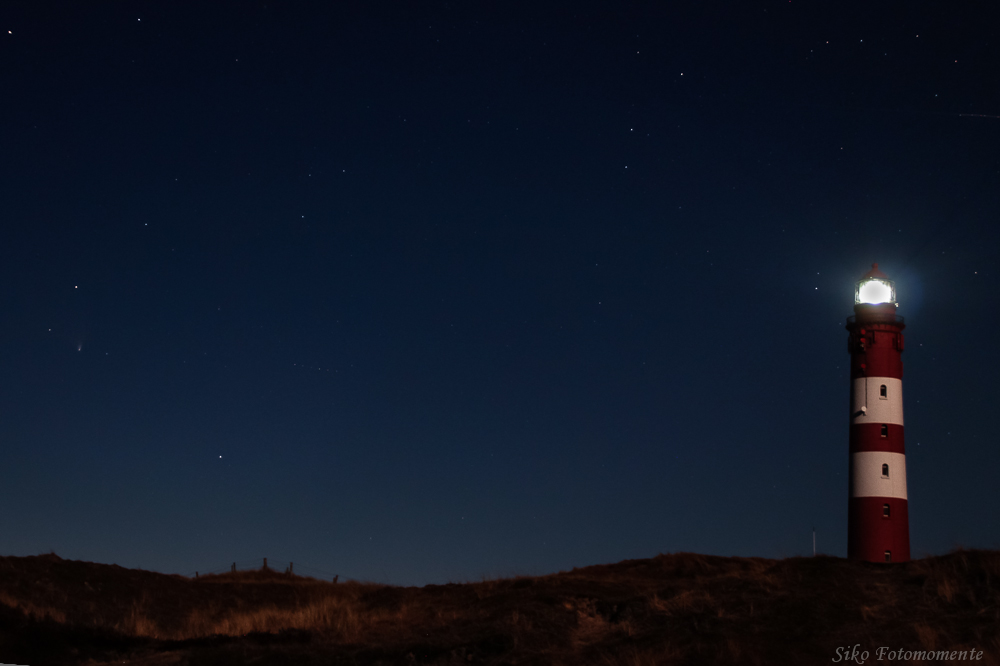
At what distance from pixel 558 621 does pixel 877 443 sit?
24675 millimetres

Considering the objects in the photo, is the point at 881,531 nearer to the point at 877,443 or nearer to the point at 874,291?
the point at 877,443

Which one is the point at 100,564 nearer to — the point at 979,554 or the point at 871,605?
the point at 871,605

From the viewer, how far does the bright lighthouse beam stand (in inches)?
1597

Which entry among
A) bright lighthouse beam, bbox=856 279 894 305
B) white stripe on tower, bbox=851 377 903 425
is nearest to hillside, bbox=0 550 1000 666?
white stripe on tower, bbox=851 377 903 425

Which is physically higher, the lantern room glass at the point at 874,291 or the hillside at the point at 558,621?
the lantern room glass at the point at 874,291

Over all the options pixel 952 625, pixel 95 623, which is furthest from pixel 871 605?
pixel 95 623

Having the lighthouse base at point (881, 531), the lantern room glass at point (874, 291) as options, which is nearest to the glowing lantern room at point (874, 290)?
the lantern room glass at point (874, 291)

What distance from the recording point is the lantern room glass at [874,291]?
4059 centimetres

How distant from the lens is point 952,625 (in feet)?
45.4

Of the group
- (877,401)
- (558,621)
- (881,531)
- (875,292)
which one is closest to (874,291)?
(875,292)

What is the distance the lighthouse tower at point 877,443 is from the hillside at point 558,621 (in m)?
16.2

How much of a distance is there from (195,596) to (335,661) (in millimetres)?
13572

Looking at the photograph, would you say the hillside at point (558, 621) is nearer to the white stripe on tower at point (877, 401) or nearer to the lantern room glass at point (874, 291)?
the white stripe on tower at point (877, 401)

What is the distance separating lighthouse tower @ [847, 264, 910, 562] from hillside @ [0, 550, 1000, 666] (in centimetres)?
1616
